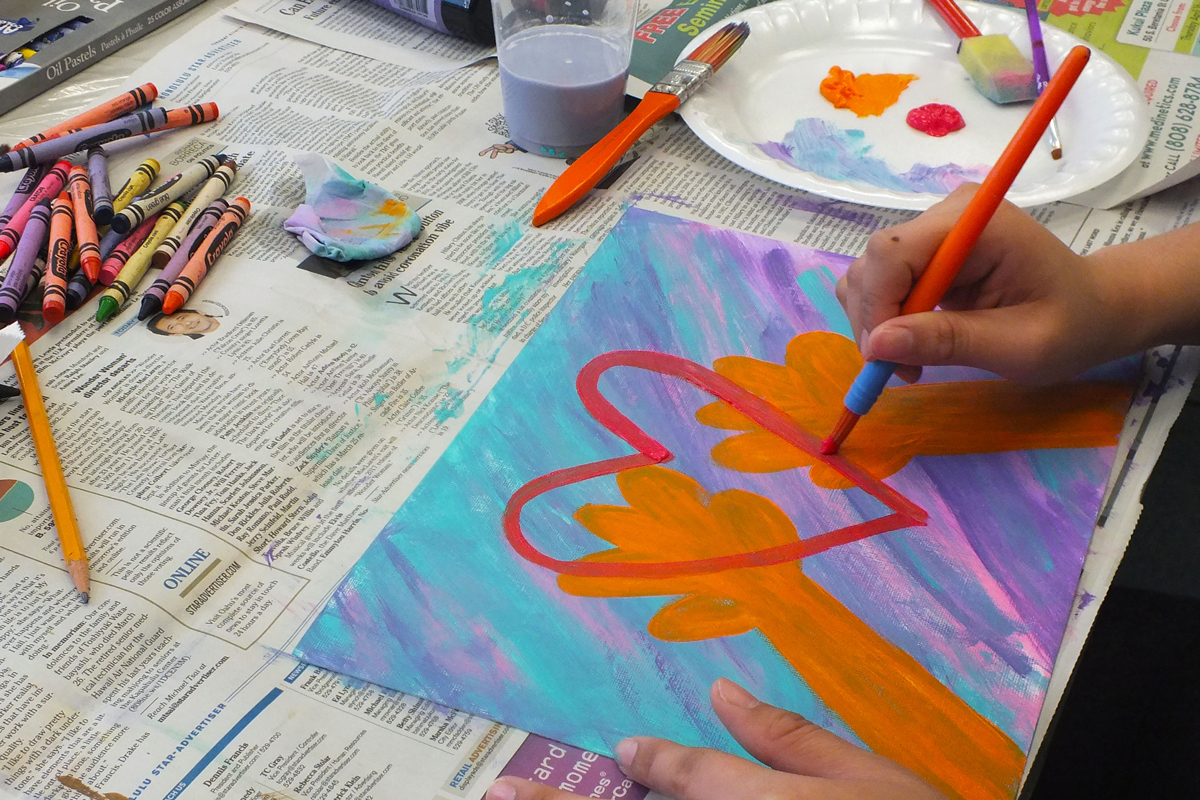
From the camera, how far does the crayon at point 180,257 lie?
0.71 m

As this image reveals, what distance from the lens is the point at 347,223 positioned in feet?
2.57

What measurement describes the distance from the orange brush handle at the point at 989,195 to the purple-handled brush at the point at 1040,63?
30 centimetres

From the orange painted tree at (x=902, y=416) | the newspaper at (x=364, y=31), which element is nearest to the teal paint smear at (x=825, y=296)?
the orange painted tree at (x=902, y=416)

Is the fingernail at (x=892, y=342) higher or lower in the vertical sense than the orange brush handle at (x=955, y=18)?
lower

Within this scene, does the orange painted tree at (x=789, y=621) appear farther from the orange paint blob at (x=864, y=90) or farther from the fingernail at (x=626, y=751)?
the orange paint blob at (x=864, y=90)

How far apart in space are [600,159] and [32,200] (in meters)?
0.49

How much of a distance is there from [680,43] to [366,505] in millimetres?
629

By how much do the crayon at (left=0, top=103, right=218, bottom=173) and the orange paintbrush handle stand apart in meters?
0.37

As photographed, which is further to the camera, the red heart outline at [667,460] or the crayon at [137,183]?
the crayon at [137,183]

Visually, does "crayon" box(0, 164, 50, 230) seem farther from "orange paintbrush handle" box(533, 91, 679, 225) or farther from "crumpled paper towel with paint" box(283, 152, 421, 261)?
"orange paintbrush handle" box(533, 91, 679, 225)

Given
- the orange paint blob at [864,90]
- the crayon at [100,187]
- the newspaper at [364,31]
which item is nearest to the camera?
the crayon at [100,187]

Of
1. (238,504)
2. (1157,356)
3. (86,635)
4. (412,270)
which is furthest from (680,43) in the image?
(86,635)

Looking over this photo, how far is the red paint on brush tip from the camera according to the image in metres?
0.85

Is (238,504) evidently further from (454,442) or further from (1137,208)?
(1137,208)
